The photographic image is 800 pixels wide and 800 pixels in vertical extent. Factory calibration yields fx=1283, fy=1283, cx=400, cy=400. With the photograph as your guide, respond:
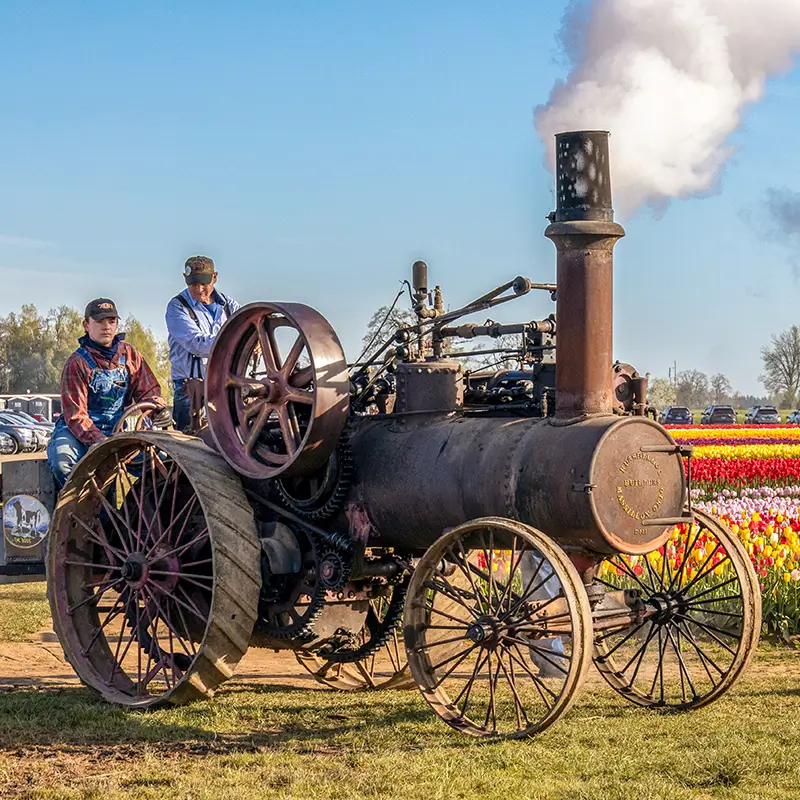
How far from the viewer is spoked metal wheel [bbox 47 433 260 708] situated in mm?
6441

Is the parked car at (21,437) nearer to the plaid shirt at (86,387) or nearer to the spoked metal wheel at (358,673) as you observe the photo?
the plaid shirt at (86,387)

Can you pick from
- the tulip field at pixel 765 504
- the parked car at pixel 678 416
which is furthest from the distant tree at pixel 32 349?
the tulip field at pixel 765 504

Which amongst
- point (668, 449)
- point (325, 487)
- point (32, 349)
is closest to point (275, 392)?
point (325, 487)

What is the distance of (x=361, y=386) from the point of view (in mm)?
7148

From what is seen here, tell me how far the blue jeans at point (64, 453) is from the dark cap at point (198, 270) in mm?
1196

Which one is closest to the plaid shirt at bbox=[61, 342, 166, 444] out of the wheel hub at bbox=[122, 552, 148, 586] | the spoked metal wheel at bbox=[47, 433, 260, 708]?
A: the spoked metal wheel at bbox=[47, 433, 260, 708]

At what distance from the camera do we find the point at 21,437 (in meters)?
40.3

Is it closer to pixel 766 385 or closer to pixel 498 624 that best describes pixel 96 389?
pixel 498 624

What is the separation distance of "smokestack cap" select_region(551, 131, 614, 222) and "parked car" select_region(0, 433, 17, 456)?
119ft

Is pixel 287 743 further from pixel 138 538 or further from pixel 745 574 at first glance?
pixel 745 574

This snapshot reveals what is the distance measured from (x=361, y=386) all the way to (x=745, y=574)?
2280 mm

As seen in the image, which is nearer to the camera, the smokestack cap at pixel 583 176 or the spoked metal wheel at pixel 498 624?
the spoked metal wheel at pixel 498 624

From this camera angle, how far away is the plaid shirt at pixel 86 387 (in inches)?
297

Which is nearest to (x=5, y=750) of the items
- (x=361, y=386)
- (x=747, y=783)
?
(x=361, y=386)
